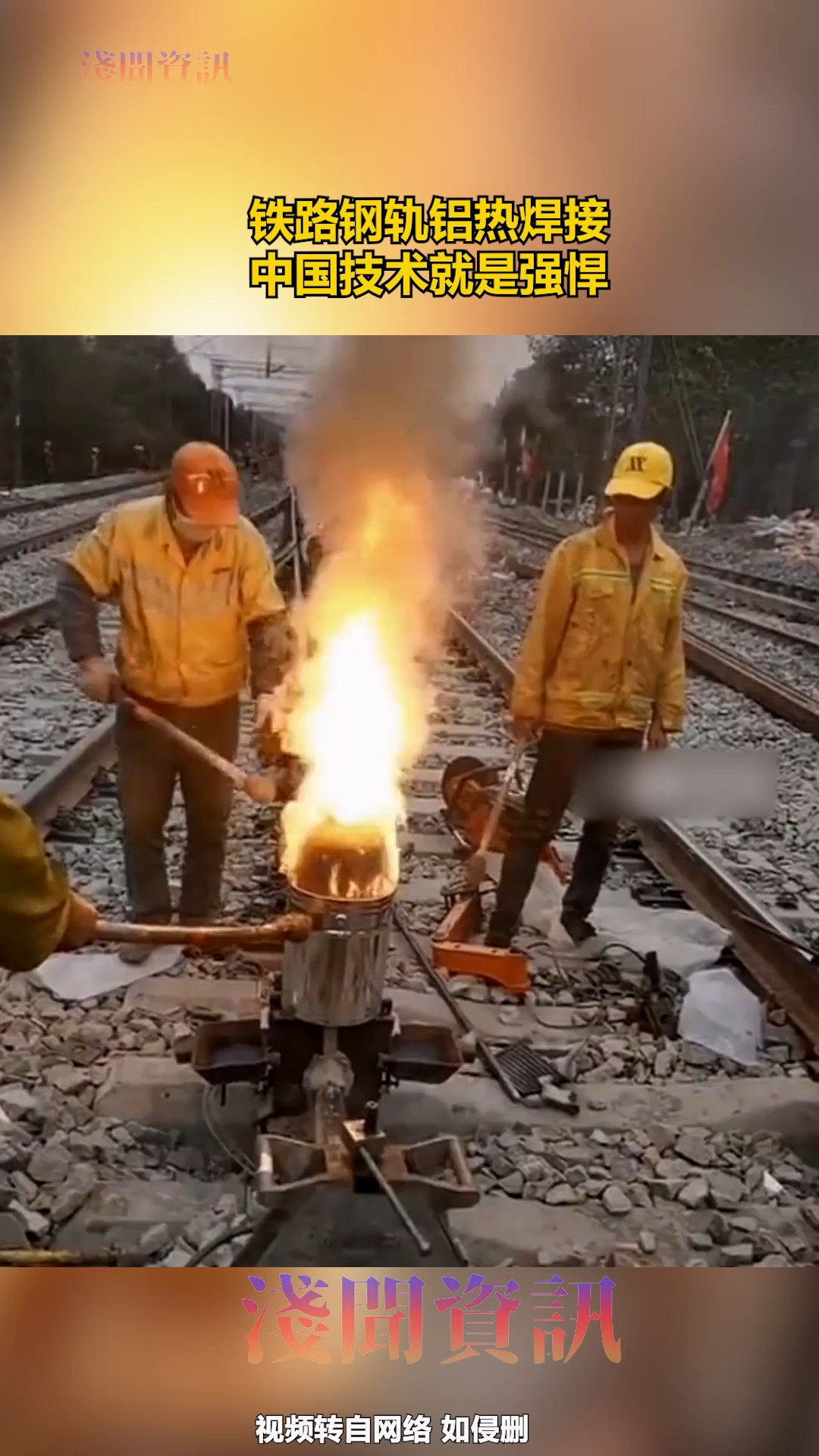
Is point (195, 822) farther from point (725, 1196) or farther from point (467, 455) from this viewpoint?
point (725, 1196)

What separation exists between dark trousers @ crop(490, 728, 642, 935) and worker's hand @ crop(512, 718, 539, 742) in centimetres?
2

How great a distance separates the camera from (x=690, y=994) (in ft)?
7.09

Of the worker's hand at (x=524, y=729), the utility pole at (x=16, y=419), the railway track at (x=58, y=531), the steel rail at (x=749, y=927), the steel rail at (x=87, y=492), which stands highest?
the utility pole at (x=16, y=419)

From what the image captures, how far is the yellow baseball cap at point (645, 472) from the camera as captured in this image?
1941 millimetres

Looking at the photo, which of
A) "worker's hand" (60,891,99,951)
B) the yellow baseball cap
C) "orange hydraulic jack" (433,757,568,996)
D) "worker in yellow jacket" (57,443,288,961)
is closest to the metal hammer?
"worker in yellow jacket" (57,443,288,961)

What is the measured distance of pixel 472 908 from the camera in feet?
7.04

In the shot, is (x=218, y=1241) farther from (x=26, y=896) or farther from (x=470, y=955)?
(x=26, y=896)

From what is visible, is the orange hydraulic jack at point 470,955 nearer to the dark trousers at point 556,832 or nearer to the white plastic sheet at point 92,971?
the dark trousers at point 556,832

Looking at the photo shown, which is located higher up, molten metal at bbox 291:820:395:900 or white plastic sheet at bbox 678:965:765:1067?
molten metal at bbox 291:820:395:900

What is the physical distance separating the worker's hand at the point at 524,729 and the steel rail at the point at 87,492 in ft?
2.40

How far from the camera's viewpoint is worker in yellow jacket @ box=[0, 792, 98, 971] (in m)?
1.41

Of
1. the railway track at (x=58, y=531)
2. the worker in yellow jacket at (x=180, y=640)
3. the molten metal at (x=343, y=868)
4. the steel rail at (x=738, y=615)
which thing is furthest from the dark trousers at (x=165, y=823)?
the steel rail at (x=738, y=615)

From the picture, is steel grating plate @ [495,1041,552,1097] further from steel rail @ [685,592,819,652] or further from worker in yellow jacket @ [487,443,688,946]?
steel rail @ [685,592,819,652]

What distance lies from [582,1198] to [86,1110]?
0.85 meters
